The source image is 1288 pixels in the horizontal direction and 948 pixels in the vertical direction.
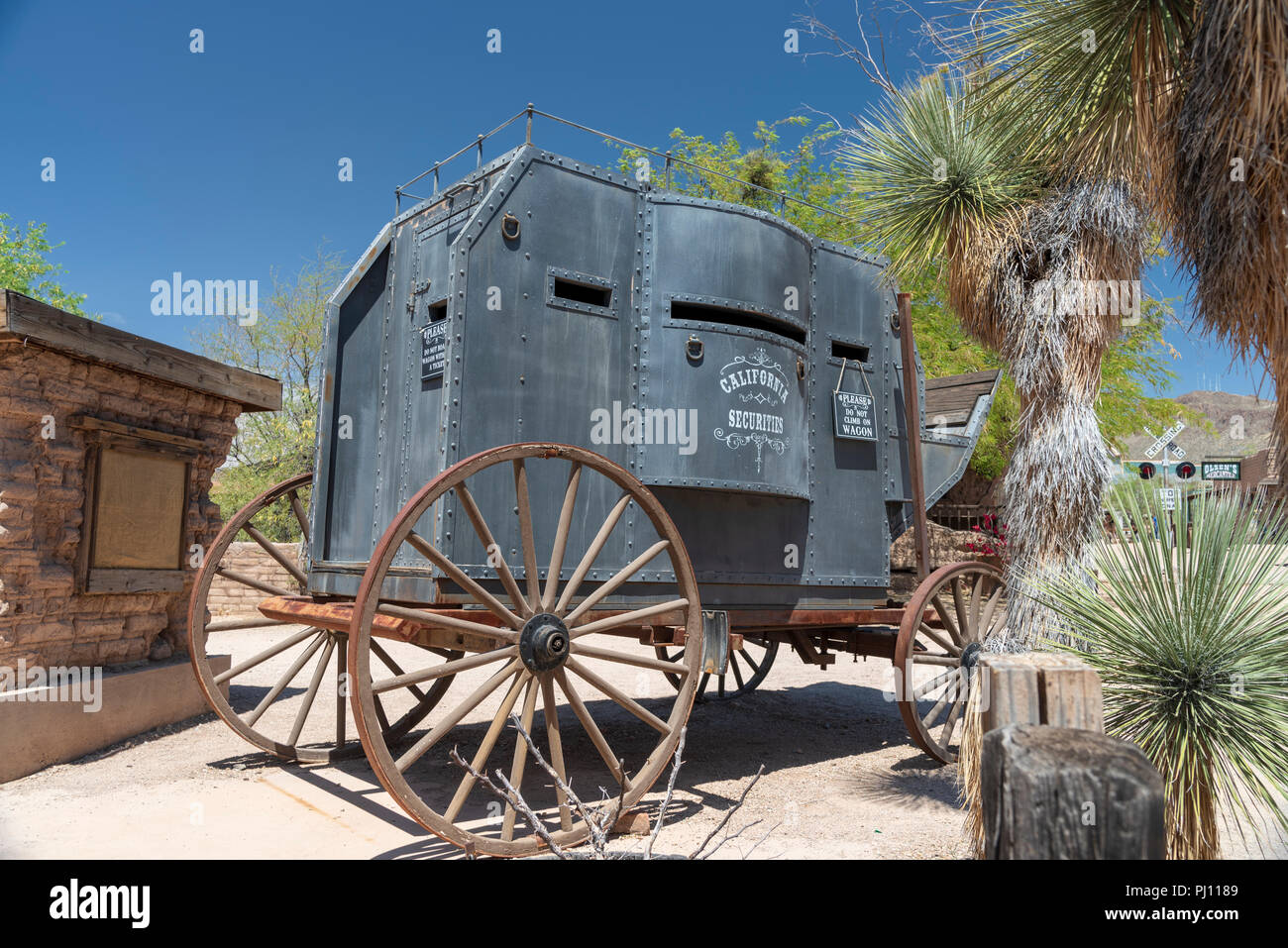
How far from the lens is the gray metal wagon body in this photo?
5.09 metres

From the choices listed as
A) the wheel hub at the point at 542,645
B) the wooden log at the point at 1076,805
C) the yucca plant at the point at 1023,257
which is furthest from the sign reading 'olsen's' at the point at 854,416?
the wooden log at the point at 1076,805

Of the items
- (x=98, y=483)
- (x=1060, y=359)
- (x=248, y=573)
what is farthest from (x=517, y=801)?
(x=248, y=573)

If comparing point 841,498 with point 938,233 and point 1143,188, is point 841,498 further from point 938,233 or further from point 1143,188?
point 1143,188

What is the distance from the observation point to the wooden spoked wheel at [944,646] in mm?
6227

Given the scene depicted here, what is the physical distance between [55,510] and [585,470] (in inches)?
153

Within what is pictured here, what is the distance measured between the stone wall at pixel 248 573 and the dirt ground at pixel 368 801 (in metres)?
8.38

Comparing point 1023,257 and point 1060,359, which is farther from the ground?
point 1023,257

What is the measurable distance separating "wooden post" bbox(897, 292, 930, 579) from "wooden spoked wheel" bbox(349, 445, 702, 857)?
241 cm

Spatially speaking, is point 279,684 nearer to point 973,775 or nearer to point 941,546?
point 973,775

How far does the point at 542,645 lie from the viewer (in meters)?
4.37

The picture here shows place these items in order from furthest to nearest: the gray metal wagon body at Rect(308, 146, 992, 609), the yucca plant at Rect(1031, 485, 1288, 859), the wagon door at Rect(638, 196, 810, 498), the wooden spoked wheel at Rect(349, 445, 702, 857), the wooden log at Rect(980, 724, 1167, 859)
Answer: the wagon door at Rect(638, 196, 810, 498) → the gray metal wagon body at Rect(308, 146, 992, 609) → the wooden spoked wheel at Rect(349, 445, 702, 857) → the yucca plant at Rect(1031, 485, 1288, 859) → the wooden log at Rect(980, 724, 1167, 859)

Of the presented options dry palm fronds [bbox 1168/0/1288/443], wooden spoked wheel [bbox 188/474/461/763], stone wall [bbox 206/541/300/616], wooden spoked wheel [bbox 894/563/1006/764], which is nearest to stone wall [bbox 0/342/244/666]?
wooden spoked wheel [bbox 188/474/461/763]

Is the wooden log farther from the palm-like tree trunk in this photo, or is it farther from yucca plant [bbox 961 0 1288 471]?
the palm-like tree trunk
